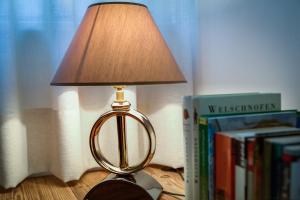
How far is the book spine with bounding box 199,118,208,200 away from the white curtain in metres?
0.41

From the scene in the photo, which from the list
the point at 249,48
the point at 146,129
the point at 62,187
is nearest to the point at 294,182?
the point at 146,129

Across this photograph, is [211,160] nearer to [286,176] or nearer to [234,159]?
[234,159]

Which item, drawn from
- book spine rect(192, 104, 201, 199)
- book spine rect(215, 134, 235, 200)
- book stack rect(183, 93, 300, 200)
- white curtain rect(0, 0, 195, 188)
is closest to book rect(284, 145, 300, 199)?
book stack rect(183, 93, 300, 200)

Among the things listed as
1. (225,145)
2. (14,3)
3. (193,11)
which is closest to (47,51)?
(14,3)

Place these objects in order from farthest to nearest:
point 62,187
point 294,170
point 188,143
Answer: point 62,187
point 188,143
point 294,170

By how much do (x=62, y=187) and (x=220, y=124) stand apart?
1.93ft

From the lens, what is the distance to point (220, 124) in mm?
597

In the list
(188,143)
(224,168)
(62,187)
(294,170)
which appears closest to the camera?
(294,170)

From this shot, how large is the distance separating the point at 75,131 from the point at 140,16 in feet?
1.52

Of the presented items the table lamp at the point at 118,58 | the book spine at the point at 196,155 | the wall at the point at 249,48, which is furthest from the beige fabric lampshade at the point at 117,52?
the wall at the point at 249,48

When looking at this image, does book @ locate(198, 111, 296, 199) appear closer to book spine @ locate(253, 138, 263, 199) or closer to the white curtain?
book spine @ locate(253, 138, 263, 199)

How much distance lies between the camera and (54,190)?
2.89 ft

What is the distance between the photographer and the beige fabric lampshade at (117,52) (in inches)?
23.7

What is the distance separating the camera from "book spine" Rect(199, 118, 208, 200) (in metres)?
0.62
